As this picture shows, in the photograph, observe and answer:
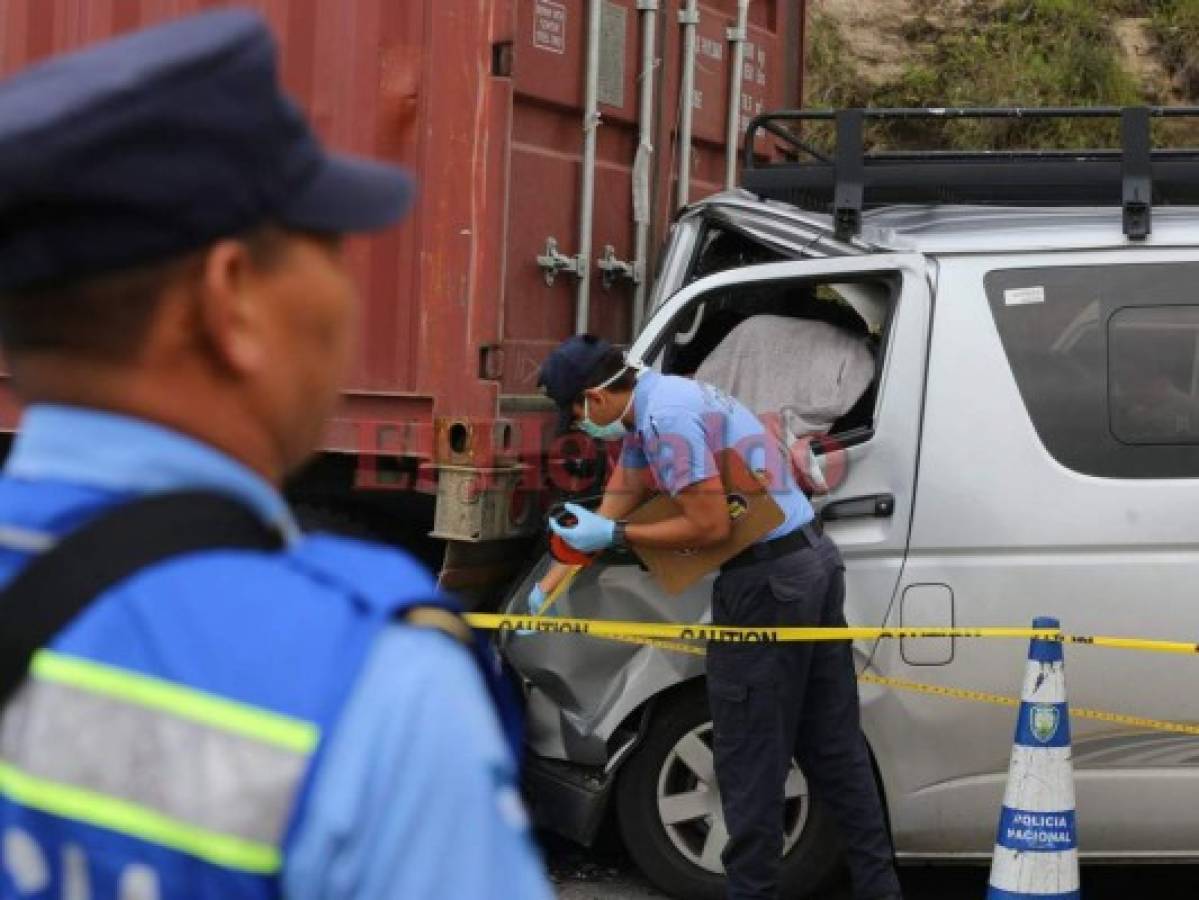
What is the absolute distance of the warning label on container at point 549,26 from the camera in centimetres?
541

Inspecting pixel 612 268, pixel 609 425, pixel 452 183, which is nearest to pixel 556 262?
pixel 612 268

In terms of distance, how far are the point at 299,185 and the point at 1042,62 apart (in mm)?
12938

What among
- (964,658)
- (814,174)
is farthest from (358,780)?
(814,174)

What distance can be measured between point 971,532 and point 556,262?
154cm

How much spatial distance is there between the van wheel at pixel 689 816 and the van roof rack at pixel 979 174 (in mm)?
1483

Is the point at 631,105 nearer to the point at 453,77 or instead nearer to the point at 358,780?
the point at 453,77

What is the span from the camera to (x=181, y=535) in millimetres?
1153

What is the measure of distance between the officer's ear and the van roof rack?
4055mm

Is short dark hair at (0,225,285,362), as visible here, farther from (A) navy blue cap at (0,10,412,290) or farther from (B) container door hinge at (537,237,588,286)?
(B) container door hinge at (537,237,588,286)

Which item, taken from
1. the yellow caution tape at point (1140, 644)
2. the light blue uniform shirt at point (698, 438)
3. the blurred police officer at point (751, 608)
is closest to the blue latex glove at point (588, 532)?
the blurred police officer at point (751, 608)

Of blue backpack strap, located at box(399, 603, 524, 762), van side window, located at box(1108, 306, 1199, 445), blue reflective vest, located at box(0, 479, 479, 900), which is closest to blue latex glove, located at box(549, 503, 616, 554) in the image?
van side window, located at box(1108, 306, 1199, 445)

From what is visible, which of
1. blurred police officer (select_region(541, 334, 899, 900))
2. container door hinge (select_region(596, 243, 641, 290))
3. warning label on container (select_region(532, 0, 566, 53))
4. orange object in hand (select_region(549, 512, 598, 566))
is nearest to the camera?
blurred police officer (select_region(541, 334, 899, 900))

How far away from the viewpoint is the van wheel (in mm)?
5129

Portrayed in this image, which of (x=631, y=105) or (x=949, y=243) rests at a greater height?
(x=631, y=105)
